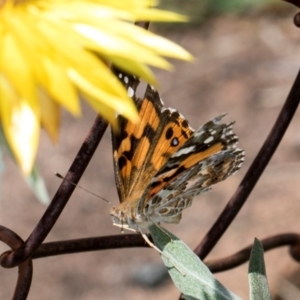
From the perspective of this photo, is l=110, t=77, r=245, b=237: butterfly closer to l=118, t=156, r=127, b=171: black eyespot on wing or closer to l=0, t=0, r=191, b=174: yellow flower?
l=118, t=156, r=127, b=171: black eyespot on wing

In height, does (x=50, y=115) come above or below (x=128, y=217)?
above

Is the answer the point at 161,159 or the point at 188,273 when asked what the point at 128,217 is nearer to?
the point at 161,159

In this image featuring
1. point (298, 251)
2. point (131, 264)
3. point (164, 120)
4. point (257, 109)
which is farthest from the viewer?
point (257, 109)

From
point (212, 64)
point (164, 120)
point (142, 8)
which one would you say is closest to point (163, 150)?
point (164, 120)

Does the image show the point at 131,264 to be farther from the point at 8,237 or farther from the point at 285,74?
the point at 8,237

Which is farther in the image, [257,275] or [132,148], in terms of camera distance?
[132,148]

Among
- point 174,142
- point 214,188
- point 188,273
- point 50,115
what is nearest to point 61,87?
point 50,115

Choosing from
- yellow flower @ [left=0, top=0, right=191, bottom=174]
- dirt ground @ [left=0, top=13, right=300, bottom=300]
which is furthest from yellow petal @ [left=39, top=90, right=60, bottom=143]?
dirt ground @ [left=0, top=13, right=300, bottom=300]
